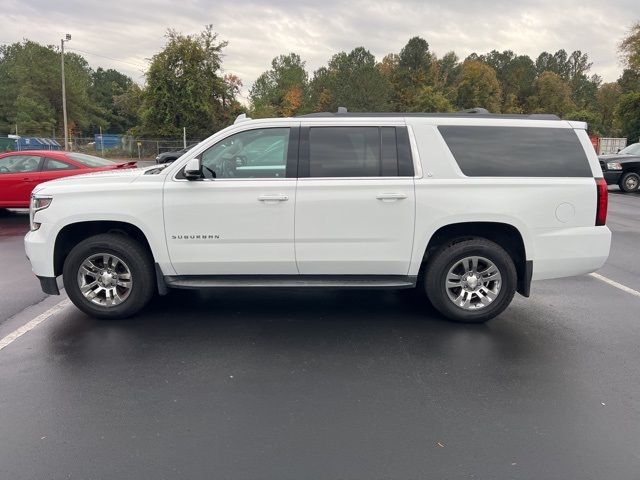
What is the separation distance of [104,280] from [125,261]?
0.31 metres

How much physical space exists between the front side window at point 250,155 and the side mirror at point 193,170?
0.45 ft

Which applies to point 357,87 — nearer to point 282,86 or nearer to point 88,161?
point 282,86

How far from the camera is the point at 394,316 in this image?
18.1ft

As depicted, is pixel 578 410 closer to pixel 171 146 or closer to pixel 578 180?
pixel 578 180

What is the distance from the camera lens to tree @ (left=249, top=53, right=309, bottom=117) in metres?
85.9

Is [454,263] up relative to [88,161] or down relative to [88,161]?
down

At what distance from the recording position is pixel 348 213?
4965mm

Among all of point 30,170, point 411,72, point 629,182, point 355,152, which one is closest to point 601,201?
point 355,152

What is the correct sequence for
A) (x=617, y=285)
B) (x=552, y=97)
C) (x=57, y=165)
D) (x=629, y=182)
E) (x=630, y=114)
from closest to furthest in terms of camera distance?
(x=617, y=285), (x=57, y=165), (x=629, y=182), (x=630, y=114), (x=552, y=97)

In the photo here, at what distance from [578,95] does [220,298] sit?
104 m

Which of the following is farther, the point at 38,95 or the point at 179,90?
the point at 38,95

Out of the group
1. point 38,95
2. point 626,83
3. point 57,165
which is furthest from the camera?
point 626,83

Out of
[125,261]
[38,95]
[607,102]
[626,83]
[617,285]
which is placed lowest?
[617,285]

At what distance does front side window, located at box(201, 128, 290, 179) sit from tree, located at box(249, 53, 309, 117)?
7941 centimetres
